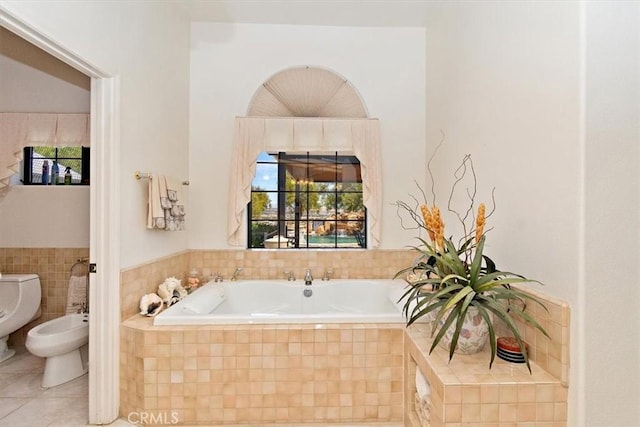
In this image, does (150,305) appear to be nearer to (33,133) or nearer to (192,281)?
(192,281)

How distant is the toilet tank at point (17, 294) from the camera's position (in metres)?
2.55

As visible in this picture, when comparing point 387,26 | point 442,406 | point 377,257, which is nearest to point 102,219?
point 442,406

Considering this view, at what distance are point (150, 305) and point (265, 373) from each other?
892 mm

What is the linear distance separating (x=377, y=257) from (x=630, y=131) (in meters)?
A: 2.03

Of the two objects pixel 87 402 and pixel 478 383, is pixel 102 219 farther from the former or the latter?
pixel 478 383

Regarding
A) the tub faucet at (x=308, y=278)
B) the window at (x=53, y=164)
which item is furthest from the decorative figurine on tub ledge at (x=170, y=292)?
the window at (x=53, y=164)

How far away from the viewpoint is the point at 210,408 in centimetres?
183

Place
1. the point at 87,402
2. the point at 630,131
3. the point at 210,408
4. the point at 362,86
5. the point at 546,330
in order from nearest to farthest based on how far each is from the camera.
A: the point at 630,131
the point at 546,330
the point at 210,408
the point at 87,402
the point at 362,86

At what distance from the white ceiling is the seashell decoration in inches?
92.7

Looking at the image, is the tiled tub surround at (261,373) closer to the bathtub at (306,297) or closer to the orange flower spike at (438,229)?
the orange flower spike at (438,229)

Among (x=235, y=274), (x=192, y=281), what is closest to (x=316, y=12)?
(x=235, y=274)

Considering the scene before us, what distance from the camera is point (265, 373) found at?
184 cm

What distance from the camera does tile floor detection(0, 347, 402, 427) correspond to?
1831 mm

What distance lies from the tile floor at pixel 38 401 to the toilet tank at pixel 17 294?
0.42 metres
